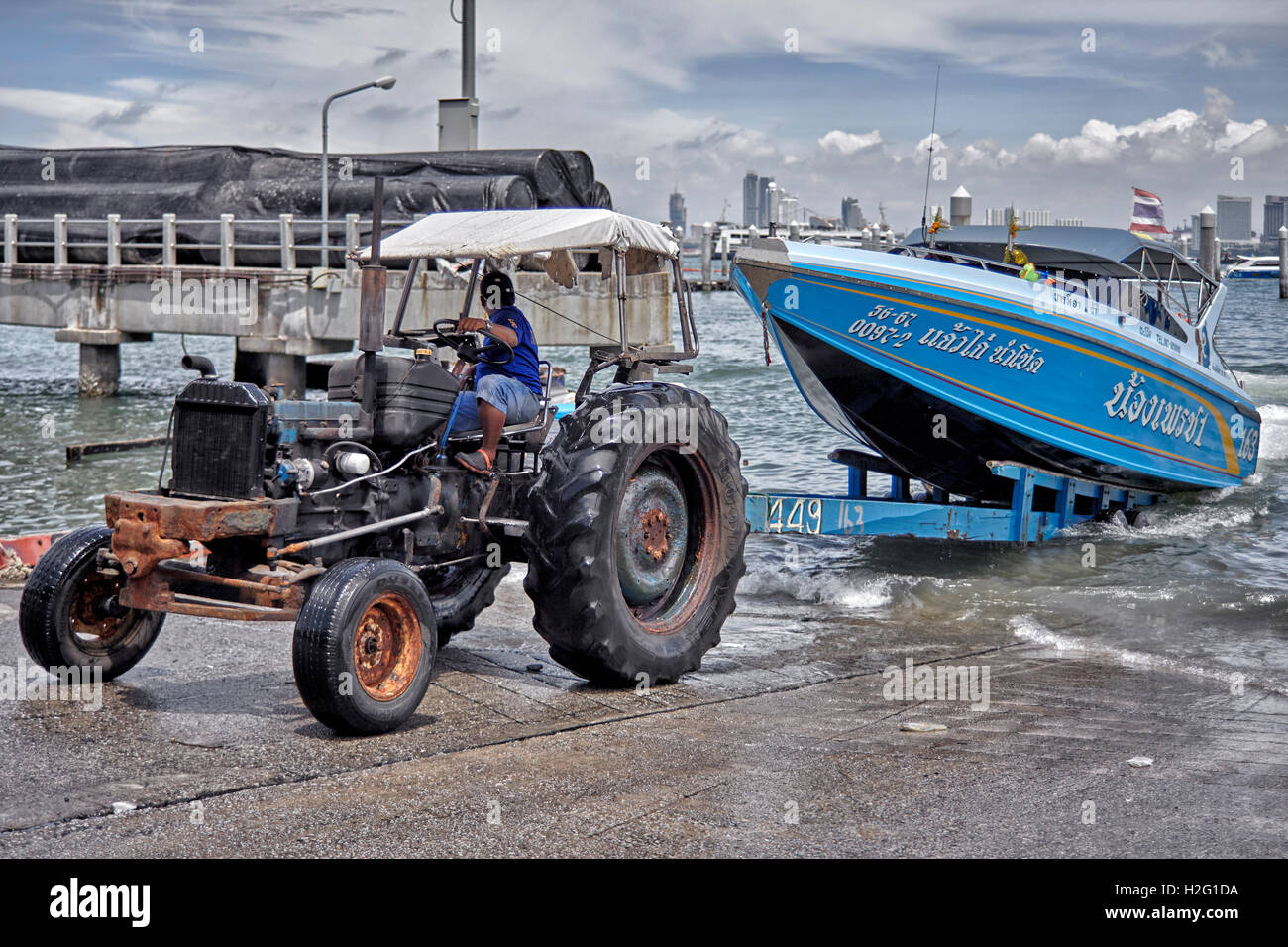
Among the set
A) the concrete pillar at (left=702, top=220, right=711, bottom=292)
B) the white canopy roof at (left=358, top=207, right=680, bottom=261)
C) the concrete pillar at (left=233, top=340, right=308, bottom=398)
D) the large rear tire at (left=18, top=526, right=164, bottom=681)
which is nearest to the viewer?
the large rear tire at (left=18, top=526, right=164, bottom=681)

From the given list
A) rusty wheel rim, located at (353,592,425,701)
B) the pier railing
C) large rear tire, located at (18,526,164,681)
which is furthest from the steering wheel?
the pier railing

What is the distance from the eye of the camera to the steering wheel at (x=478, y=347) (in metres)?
6.90

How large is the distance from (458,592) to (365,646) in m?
1.82

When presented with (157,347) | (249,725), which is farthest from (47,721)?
(157,347)

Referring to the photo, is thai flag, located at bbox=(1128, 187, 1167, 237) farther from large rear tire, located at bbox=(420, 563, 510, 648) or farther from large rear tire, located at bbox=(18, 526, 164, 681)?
large rear tire, located at bbox=(18, 526, 164, 681)

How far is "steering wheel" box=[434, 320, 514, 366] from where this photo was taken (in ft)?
22.6

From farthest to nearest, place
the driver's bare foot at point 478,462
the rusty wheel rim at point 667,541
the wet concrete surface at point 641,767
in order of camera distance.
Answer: the rusty wheel rim at point 667,541 < the driver's bare foot at point 478,462 < the wet concrete surface at point 641,767

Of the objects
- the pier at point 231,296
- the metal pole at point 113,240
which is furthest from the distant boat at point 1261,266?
the metal pole at point 113,240

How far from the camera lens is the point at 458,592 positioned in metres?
7.50

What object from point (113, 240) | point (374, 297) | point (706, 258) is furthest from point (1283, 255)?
point (374, 297)

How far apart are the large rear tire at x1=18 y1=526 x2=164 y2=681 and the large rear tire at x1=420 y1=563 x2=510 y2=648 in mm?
1452

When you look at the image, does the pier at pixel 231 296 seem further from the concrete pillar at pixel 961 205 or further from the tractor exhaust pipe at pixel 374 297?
the tractor exhaust pipe at pixel 374 297

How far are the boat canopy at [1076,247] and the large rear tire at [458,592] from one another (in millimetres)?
6406

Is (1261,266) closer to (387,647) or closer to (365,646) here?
(387,647)
